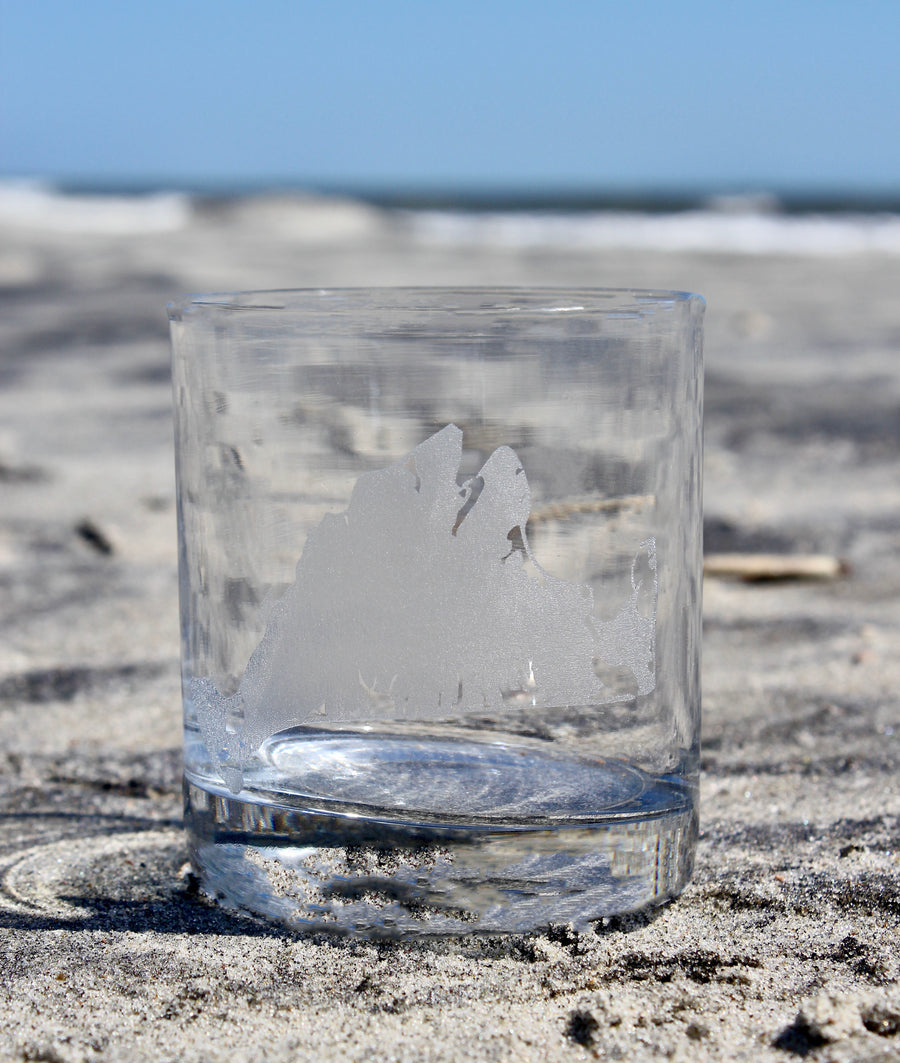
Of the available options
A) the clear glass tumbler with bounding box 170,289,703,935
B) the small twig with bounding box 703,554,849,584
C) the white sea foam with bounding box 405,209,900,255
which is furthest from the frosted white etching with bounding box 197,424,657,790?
the white sea foam with bounding box 405,209,900,255

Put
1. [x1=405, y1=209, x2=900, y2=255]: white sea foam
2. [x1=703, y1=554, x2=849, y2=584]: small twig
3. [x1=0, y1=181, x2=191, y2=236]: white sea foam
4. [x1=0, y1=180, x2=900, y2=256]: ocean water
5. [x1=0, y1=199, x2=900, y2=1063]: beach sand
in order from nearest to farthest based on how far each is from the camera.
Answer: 1. [x1=0, y1=199, x2=900, y2=1063]: beach sand
2. [x1=703, y1=554, x2=849, y2=584]: small twig
3. [x1=405, y1=209, x2=900, y2=255]: white sea foam
4. [x1=0, y1=180, x2=900, y2=256]: ocean water
5. [x1=0, y1=181, x2=191, y2=236]: white sea foam

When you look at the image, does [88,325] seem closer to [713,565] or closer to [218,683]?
[713,565]

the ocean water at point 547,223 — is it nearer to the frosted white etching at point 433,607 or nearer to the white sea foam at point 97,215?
the white sea foam at point 97,215

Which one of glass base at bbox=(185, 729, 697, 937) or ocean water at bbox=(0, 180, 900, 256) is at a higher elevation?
ocean water at bbox=(0, 180, 900, 256)

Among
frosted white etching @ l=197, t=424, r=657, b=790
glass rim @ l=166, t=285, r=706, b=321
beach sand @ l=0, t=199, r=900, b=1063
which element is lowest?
beach sand @ l=0, t=199, r=900, b=1063

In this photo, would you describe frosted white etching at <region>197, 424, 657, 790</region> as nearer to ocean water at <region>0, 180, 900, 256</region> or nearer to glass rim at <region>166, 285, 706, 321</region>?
glass rim at <region>166, 285, 706, 321</region>

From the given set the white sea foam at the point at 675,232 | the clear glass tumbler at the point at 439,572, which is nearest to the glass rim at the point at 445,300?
the clear glass tumbler at the point at 439,572

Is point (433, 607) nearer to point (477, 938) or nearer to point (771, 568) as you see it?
point (477, 938)

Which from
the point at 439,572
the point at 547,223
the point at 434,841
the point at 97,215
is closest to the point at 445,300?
the point at 439,572
